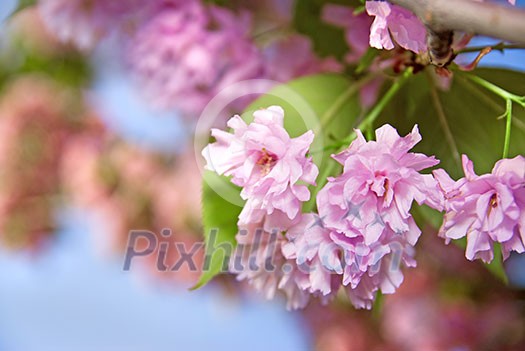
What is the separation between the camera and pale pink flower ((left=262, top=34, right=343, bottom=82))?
1.58 ft

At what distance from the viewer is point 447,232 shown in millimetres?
274

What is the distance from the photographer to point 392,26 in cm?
28

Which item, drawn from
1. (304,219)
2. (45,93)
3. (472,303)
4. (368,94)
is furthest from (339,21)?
(45,93)

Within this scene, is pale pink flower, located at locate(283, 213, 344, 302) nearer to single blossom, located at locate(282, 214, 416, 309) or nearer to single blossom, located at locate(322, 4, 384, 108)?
single blossom, located at locate(282, 214, 416, 309)

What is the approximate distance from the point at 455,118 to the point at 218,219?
124mm

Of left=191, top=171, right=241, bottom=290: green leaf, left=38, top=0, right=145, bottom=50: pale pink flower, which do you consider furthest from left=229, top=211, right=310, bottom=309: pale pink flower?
left=38, top=0, right=145, bottom=50: pale pink flower

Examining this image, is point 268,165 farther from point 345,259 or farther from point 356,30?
point 356,30

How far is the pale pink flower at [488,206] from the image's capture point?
26 centimetres

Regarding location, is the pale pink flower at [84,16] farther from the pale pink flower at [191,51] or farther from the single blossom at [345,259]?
the single blossom at [345,259]

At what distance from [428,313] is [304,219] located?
59 cm

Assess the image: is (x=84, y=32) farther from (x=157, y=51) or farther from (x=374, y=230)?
(x=374, y=230)

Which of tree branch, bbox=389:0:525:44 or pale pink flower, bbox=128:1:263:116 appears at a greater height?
pale pink flower, bbox=128:1:263:116

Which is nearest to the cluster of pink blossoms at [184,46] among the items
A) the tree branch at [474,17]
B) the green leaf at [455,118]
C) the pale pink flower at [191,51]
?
the pale pink flower at [191,51]

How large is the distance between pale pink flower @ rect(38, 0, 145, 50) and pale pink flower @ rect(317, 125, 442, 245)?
26cm
